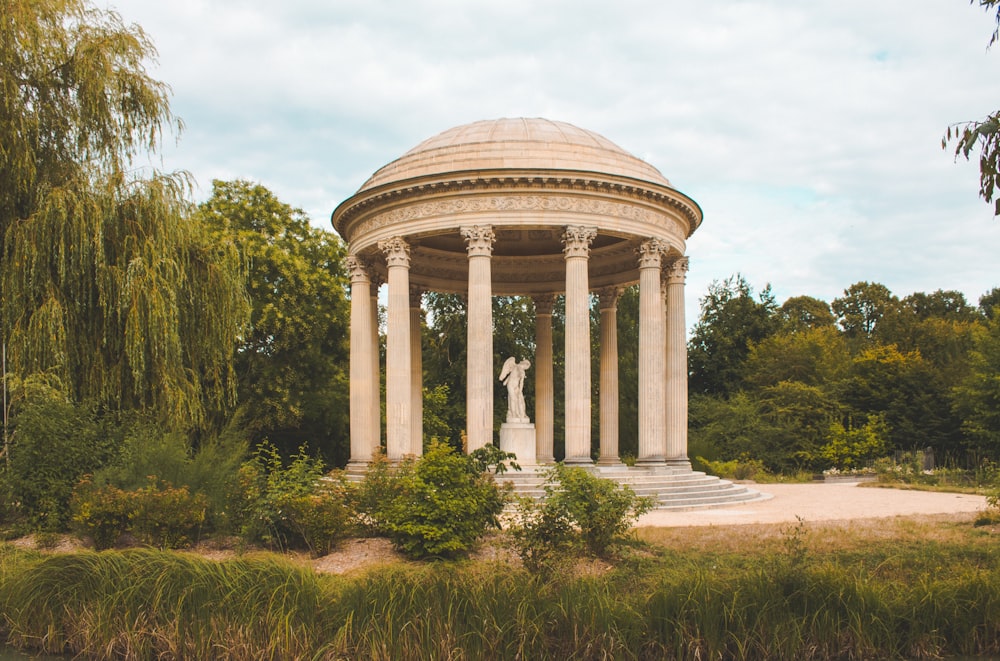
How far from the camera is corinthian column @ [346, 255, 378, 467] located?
4012cm

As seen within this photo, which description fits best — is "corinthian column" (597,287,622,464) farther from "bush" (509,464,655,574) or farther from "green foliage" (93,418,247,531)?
"green foliage" (93,418,247,531)

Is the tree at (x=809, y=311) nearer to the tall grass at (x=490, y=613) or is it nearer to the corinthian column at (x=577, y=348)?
the corinthian column at (x=577, y=348)

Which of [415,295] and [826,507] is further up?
[415,295]

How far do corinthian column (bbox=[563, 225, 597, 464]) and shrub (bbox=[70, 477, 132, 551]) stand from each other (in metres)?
18.9

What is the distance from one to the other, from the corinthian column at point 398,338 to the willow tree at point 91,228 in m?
10.5

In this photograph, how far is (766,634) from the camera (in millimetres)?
14750

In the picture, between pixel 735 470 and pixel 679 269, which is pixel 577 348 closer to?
pixel 679 269

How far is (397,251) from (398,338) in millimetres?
3880

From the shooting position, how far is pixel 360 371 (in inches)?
1587

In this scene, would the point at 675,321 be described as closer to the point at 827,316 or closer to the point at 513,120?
the point at 513,120

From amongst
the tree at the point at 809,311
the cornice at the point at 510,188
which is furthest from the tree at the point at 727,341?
the cornice at the point at 510,188

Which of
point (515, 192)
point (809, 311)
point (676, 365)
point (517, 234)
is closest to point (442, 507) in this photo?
point (515, 192)

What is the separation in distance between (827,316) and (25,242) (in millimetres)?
91983

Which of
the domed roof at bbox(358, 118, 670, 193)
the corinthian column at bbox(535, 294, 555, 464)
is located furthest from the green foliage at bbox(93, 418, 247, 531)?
the corinthian column at bbox(535, 294, 555, 464)
